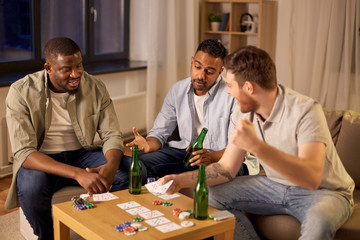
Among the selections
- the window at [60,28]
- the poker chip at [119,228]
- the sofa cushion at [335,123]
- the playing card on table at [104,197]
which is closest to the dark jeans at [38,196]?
the playing card on table at [104,197]

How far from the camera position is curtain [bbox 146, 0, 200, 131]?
524 centimetres

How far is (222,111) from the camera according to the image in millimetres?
3016

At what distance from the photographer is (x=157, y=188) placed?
2291mm

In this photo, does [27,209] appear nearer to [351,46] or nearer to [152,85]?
[152,85]

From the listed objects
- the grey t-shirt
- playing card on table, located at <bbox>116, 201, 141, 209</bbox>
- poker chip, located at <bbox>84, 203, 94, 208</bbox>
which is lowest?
playing card on table, located at <bbox>116, 201, 141, 209</bbox>

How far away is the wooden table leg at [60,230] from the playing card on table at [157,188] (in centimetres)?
40

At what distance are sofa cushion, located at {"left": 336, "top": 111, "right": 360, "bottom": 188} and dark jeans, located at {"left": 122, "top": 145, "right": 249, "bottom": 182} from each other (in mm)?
510

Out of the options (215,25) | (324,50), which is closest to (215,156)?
(324,50)

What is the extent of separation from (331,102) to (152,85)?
1732 mm

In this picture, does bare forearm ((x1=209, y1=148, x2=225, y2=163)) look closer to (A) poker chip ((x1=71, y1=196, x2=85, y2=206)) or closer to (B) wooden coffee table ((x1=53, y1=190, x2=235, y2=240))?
(B) wooden coffee table ((x1=53, y1=190, x2=235, y2=240))

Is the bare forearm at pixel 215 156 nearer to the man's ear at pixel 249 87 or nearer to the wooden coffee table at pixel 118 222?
the wooden coffee table at pixel 118 222

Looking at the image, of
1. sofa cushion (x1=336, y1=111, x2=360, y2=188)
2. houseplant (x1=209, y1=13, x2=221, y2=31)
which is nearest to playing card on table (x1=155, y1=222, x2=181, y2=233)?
sofa cushion (x1=336, y1=111, x2=360, y2=188)

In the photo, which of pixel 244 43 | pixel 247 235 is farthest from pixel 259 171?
pixel 244 43

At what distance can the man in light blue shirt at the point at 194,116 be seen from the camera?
2.97m
